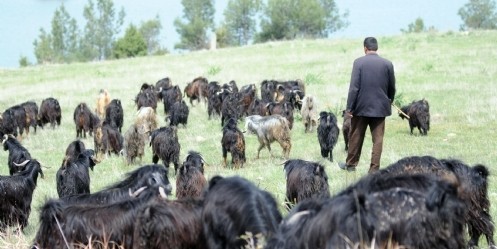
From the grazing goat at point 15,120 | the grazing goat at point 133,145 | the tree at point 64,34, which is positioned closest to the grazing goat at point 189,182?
the grazing goat at point 133,145

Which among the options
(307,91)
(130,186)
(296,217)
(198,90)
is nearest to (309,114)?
(307,91)

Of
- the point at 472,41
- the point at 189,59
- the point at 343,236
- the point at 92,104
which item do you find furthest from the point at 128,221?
the point at 189,59

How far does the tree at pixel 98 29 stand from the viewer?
11269cm

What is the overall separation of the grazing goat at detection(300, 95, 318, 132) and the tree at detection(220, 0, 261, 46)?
9250 cm

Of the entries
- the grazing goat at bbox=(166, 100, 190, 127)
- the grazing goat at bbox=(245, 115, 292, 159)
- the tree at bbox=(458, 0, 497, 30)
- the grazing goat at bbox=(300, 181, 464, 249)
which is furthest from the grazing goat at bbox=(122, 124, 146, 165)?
the tree at bbox=(458, 0, 497, 30)

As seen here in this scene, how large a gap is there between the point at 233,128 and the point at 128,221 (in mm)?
8239

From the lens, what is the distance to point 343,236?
4.39 m

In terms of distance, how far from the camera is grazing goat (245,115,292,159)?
48.0 feet

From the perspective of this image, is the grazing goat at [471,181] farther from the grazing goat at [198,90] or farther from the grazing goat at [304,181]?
the grazing goat at [198,90]

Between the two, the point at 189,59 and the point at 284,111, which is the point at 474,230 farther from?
the point at 189,59

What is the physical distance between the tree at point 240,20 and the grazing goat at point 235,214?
104941 mm

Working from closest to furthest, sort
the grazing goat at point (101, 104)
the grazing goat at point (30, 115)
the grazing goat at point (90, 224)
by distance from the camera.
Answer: the grazing goat at point (90, 224), the grazing goat at point (30, 115), the grazing goat at point (101, 104)

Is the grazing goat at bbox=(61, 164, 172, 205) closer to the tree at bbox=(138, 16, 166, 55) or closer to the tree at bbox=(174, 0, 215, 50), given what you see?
the tree at bbox=(174, 0, 215, 50)

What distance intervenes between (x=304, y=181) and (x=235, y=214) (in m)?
3.62
